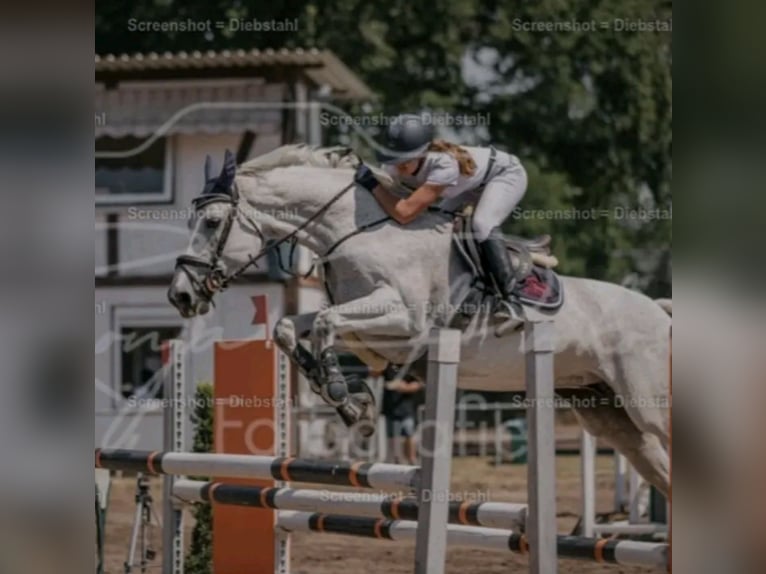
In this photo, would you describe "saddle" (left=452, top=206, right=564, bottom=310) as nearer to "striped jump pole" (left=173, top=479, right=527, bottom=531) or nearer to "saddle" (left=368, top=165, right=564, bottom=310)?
"saddle" (left=368, top=165, right=564, bottom=310)

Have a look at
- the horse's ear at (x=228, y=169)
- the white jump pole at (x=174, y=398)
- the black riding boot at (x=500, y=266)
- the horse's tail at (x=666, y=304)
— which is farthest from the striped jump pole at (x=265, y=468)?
the horse's tail at (x=666, y=304)

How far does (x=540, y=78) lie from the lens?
4.70 metres

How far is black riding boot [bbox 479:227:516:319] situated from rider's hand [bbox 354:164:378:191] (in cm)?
27

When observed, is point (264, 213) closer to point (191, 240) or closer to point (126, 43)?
point (191, 240)

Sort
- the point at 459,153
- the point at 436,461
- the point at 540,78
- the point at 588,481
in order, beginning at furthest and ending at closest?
the point at 588,481, the point at 540,78, the point at 459,153, the point at 436,461

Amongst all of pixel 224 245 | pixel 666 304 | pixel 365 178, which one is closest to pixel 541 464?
pixel 666 304

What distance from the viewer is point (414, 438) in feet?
15.1

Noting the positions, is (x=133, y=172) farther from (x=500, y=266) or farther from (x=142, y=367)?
(x=500, y=266)

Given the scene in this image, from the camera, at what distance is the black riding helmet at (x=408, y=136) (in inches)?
180

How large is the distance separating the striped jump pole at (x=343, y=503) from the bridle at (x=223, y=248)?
1.42ft

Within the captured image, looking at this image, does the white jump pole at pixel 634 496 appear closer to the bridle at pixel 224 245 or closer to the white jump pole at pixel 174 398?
the bridle at pixel 224 245

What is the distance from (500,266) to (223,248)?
61cm

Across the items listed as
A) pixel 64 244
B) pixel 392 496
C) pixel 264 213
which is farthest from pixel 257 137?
pixel 392 496

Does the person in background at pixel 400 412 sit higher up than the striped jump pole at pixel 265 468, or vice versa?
the person in background at pixel 400 412
